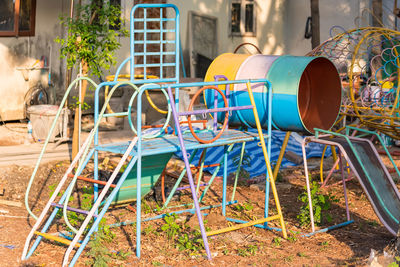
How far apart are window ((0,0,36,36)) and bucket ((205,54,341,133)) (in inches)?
218

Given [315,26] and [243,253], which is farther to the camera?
[315,26]

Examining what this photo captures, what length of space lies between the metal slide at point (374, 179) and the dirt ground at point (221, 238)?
289 millimetres

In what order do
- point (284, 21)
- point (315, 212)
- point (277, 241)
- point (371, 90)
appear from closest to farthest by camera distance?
point (277, 241) < point (315, 212) < point (371, 90) < point (284, 21)

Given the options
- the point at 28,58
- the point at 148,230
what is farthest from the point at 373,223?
the point at 28,58

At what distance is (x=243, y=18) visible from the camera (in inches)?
695

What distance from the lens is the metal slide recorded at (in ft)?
20.4

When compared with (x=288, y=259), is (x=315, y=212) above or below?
above

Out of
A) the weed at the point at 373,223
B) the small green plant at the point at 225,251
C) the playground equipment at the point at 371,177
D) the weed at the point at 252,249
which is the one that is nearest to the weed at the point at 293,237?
the playground equipment at the point at 371,177

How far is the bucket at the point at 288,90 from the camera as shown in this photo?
6738 millimetres

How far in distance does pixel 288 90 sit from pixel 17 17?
6.74 meters

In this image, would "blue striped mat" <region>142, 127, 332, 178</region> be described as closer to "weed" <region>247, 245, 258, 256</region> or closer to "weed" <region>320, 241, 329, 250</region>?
"weed" <region>320, 241, 329, 250</region>

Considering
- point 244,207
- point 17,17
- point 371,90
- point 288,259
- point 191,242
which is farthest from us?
point 17,17

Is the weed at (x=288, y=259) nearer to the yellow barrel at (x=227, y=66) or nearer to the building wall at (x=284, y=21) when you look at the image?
the yellow barrel at (x=227, y=66)

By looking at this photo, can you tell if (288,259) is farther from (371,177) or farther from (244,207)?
(244,207)
